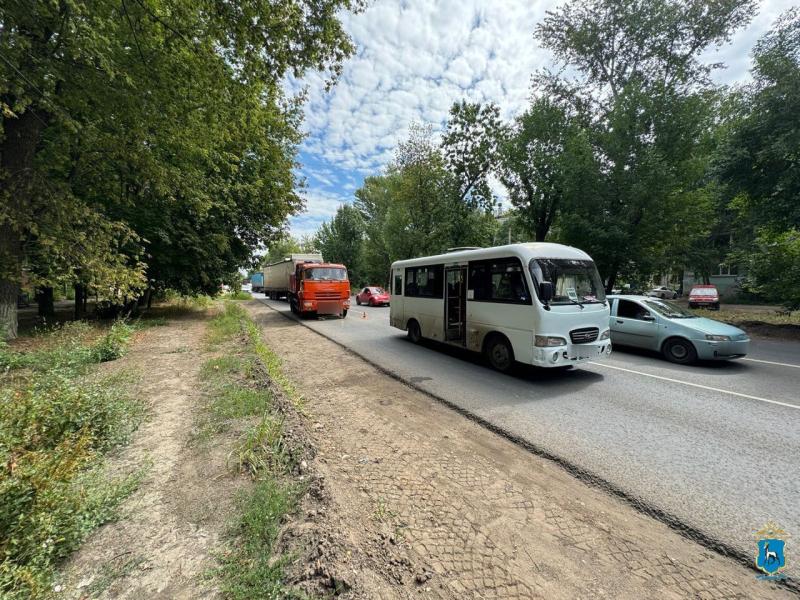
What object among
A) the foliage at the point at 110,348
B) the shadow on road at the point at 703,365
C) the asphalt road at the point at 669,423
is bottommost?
the asphalt road at the point at 669,423

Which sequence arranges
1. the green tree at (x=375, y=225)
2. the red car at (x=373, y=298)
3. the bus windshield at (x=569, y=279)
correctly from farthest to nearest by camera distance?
the green tree at (x=375, y=225)
the red car at (x=373, y=298)
the bus windshield at (x=569, y=279)

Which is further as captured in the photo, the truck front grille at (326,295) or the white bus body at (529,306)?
the truck front grille at (326,295)

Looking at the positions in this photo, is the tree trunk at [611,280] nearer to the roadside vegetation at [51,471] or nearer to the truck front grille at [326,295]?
the truck front grille at [326,295]

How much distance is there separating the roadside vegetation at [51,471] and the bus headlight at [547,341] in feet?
19.8

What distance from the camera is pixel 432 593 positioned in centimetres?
204

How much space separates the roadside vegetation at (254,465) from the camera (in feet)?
6.75

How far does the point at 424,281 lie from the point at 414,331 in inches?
67.9

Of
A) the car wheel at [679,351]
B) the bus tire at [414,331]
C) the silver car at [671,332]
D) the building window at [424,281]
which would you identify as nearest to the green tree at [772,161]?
the silver car at [671,332]

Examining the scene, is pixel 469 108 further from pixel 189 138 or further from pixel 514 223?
pixel 189 138

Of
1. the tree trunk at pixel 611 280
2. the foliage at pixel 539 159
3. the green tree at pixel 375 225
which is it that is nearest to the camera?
the tree trunk at pixel 611 280

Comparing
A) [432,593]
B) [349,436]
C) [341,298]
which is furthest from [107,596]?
[341,298]

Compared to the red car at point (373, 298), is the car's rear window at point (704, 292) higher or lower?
higher

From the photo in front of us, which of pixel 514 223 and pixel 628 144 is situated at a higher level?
pixel 628 144

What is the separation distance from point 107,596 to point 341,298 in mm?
15164
